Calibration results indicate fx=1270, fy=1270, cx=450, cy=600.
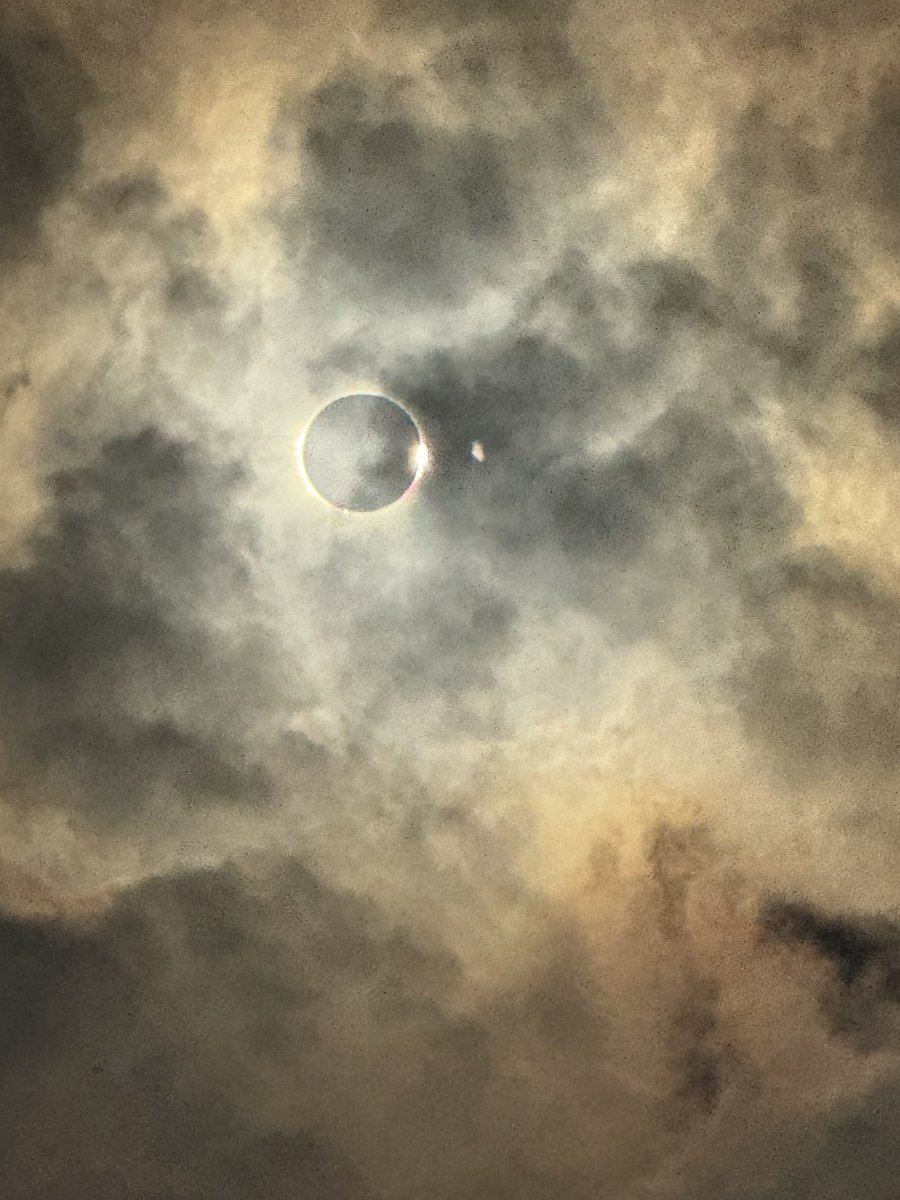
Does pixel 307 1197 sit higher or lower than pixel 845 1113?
lower

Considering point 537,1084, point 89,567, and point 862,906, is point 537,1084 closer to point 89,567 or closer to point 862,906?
point 862,906

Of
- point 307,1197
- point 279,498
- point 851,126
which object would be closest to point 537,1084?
point 307,1197

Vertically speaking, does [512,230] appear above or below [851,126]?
below

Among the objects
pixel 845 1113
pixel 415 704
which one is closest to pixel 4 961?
pixel 415 704

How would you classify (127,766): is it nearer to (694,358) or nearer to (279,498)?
(279,498)

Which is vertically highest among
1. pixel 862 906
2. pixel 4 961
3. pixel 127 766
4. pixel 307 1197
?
pixel 862 906

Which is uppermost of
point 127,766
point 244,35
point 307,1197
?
point 244,35

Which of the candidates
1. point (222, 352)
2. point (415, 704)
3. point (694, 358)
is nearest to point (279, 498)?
point (222, 352)

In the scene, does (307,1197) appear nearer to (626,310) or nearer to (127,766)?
(127,766)
